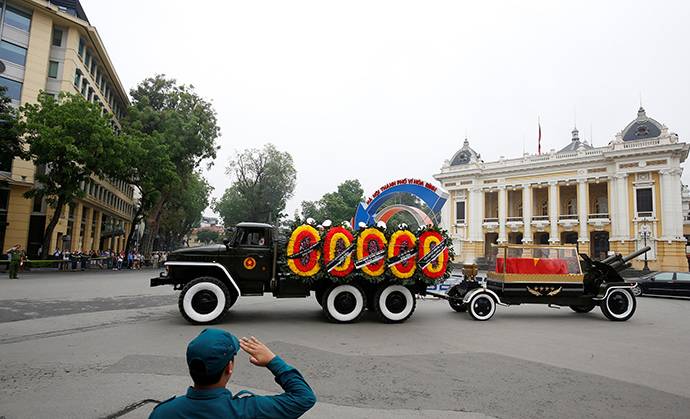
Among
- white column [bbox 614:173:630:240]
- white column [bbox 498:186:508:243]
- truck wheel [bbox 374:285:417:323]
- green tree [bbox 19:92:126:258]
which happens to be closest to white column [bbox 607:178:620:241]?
white column [bbox 614:173:630:240]

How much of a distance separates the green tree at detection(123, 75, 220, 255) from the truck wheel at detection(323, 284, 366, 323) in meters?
22.8

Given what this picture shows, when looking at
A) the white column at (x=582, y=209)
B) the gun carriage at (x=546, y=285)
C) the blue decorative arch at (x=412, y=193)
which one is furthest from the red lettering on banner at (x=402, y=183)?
the white column at (x=582, y=209)

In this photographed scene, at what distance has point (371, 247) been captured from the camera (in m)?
10.4

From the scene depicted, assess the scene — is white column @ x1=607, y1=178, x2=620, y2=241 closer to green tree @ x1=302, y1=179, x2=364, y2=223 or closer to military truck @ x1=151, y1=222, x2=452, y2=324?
green tree @ x1=302, y1=179, x2=364, y2=223

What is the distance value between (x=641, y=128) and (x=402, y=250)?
→ 4099 centimetres

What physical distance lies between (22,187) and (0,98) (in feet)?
21.8

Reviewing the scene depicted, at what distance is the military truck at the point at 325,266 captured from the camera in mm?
10031

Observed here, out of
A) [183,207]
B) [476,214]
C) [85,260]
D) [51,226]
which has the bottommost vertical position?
[85,260]

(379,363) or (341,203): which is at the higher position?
(341,203)

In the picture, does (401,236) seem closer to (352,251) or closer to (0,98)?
(352,251)

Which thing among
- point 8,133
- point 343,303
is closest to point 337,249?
point 343,303

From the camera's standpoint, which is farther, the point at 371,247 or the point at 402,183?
the point at 402,183

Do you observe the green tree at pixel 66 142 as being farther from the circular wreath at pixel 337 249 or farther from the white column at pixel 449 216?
the white column at pixel 449 216

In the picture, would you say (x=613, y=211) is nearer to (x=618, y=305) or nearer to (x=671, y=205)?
(x=671, y=205)
